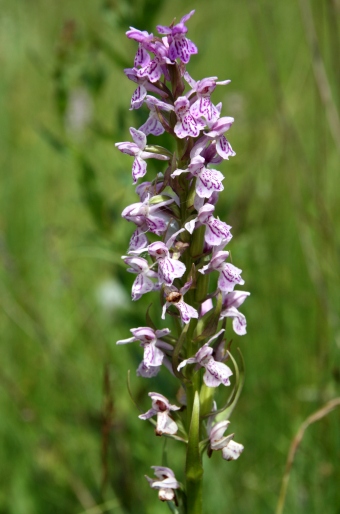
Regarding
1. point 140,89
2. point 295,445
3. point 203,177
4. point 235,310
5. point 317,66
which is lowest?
point 295,445

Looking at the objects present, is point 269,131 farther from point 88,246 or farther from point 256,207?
point 88,246

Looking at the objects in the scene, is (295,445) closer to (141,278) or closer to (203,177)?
(141,278)

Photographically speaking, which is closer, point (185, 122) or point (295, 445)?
point (185, 122)

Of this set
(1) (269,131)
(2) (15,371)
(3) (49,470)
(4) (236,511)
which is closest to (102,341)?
(2) (15,371)

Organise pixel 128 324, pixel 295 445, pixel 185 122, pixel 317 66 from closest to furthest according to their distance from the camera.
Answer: pixel 185 122 → pixel 295 445 → pixel 317 66 → pixel 128 324

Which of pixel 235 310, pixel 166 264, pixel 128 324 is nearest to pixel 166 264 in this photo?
pixel 166 264

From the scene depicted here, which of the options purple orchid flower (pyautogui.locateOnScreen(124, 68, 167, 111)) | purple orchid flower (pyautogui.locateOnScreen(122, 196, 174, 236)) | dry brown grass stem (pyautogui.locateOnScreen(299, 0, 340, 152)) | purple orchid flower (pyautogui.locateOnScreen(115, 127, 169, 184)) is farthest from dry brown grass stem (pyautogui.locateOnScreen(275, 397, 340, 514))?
dry brown grass stem (pyautogui.locateOnScreen(299, 0, 340, 152))

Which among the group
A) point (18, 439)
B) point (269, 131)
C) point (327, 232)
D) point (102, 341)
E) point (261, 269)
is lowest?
point (18, 439)
